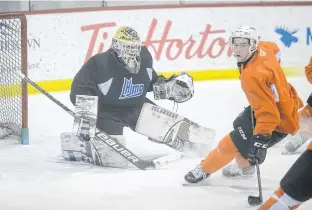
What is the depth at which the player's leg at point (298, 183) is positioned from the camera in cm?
259

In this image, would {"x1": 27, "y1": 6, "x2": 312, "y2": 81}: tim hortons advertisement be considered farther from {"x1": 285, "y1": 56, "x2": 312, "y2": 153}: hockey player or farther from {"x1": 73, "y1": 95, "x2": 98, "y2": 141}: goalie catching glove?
{"x1": 285, "y1": 56, "x2": 312, "y2": 153}: hockey player

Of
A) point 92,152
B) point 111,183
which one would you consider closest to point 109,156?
A: point 92,152

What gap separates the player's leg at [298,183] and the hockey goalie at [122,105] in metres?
1.59

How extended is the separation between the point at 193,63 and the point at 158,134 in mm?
2647

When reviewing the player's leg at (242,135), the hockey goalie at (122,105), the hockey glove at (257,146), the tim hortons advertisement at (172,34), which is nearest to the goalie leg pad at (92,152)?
the hockey goalie at (122,105)

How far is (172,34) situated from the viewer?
6.89 metres

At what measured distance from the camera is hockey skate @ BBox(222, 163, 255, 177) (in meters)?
3.93

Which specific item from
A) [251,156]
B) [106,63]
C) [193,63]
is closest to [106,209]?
[251,156]

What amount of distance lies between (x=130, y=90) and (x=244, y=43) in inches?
42.0

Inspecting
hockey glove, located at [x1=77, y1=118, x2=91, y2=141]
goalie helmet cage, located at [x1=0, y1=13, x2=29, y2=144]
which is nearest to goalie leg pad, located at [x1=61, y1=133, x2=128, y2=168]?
hockey glove, located at [x1=77, y1=118, x2=91, y2=141]

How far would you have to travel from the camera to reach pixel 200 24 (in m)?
7.00

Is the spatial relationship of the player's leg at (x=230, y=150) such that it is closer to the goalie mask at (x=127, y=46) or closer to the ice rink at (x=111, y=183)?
the ice rink at (x=111, y=183)

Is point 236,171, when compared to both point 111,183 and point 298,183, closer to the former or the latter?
point 111,183

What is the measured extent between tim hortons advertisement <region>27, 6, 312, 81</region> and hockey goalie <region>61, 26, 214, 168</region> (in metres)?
2.13
